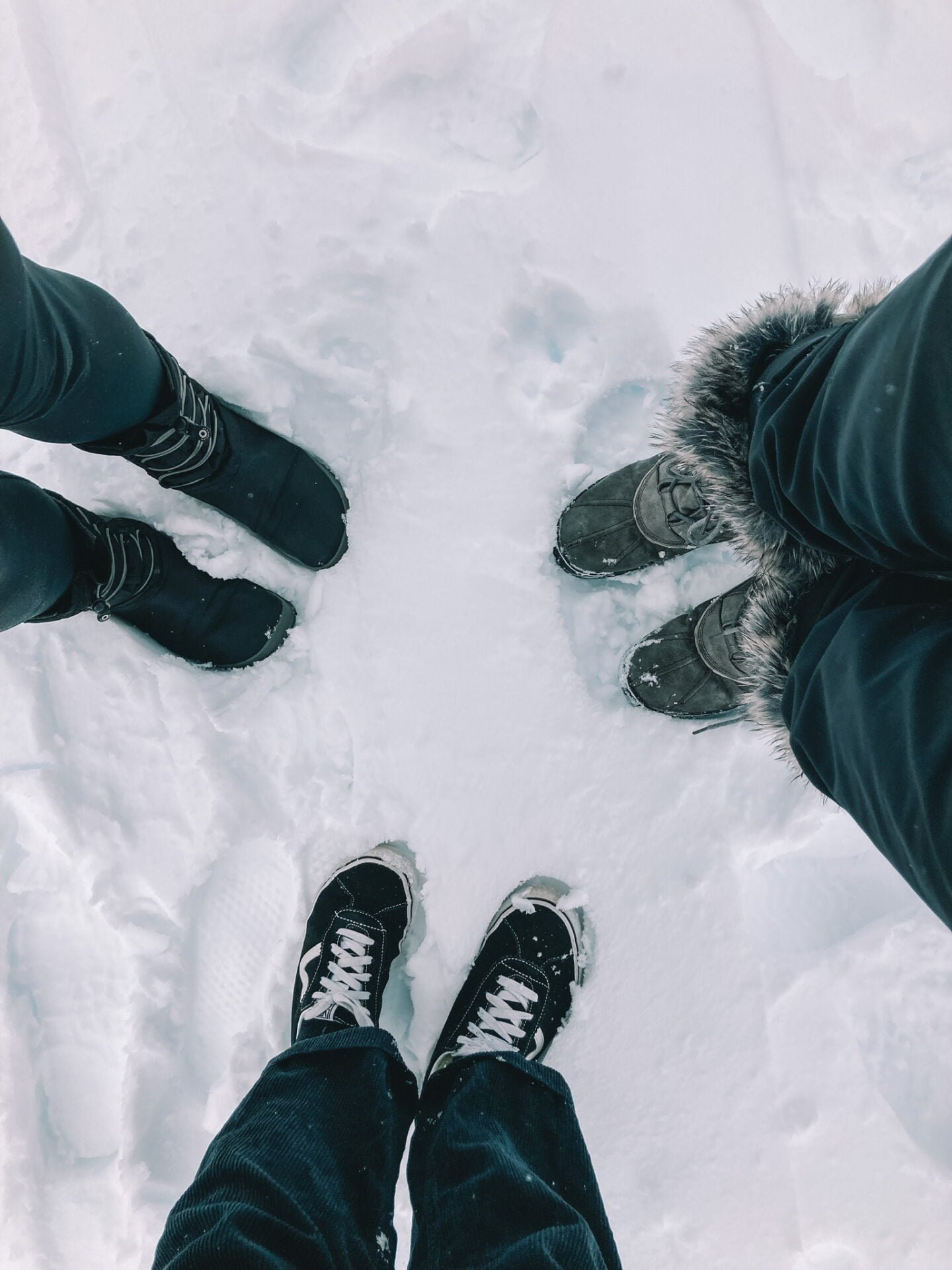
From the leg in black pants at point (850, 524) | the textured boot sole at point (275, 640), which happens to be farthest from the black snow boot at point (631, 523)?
the textured boot sole at point (275, 640)

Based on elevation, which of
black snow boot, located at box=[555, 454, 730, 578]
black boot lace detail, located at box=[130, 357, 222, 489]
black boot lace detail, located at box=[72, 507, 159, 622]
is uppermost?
black boot lace detail, located at box=[130, 357, 222, 489]

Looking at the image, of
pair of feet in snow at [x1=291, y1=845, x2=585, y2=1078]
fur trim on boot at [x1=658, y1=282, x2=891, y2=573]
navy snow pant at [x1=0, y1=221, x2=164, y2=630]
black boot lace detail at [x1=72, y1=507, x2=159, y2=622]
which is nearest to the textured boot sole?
black boot lace detail at [x1=72, y1=507, x2=159, y2=622]

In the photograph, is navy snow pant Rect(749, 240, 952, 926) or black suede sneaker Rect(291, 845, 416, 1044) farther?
black suede sneaker Rect(291, 845, 416, 1044)

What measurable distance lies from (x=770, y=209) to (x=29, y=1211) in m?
2.21

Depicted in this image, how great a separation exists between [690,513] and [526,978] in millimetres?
850

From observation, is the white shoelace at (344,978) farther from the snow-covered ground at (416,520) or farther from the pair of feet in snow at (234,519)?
the pair of feet in snow at (234,519)

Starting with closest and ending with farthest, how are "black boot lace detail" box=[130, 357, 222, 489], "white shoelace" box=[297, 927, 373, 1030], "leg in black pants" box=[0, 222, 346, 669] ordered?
"leg in black pants" box=[0, 222, 346, 669] → "black boot lace detail" box=[130, 357, 222, 489] → "white shoelace" box=[297, 927, 373, 1030]

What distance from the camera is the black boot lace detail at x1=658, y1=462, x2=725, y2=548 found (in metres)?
1.20

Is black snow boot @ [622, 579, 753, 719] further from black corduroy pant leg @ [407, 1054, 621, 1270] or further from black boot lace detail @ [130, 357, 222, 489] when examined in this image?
black boot lace detail @ [130, 357, 222, 489]

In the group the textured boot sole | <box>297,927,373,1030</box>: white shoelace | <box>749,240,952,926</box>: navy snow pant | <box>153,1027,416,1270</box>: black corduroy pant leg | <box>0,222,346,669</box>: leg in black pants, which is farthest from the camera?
the textured boot sole

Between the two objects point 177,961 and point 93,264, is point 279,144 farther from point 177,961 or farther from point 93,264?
point 177,961

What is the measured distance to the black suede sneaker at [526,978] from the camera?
1.21 metres

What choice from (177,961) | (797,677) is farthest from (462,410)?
(177,961)

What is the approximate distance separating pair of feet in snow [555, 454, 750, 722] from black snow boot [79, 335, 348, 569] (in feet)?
1.39
